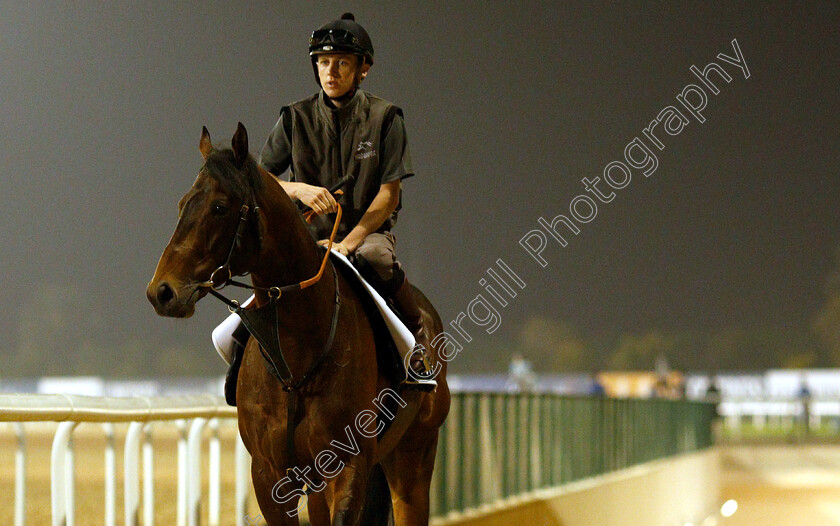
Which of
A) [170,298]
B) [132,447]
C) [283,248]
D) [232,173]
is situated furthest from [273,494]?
[232,173]

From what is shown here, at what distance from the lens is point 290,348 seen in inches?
163

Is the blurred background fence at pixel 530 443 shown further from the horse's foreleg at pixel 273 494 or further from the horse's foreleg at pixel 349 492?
the horse's foreleg at pixel 349 492

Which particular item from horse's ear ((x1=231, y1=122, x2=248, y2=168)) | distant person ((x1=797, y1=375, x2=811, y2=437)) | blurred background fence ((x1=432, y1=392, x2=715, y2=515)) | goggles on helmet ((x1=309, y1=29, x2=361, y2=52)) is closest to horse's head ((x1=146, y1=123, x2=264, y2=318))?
horse's ear ((x1=231, y1=122, x2=248, y2=168))

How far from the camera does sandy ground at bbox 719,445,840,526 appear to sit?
14.3 metres

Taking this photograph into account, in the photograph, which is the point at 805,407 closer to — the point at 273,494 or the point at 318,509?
the point at 318,509

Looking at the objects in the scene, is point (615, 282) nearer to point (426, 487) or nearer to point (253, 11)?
point (253, 11)

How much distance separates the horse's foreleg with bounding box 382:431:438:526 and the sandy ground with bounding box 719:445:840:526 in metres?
9.12

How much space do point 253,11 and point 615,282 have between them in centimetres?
1971

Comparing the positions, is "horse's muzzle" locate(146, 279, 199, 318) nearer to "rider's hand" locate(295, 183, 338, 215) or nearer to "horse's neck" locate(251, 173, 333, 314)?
"horse's neck" locate(251, 173, 333, 314)

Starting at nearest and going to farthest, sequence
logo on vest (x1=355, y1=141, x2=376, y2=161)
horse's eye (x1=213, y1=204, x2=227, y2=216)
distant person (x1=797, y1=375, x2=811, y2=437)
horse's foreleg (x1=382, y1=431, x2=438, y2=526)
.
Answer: horse's eye (x1=213, y1=204, x2=227, y2=216) < logo on vest (x1=355, y1=141, x2=376, y2=161) < horse's foreleg (x1=382, y1=431, x2=438, y2=526) < distant person (x1=797, y1=375, x2=811, y2=437)

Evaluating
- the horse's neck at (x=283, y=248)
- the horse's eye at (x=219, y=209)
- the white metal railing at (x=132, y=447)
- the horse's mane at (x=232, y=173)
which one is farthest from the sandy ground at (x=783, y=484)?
the horse's eye at (x=219, y=209)

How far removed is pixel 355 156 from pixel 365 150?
0.05 meters

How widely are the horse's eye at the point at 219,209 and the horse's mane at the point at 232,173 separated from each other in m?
0.06

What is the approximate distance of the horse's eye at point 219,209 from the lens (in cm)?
370
